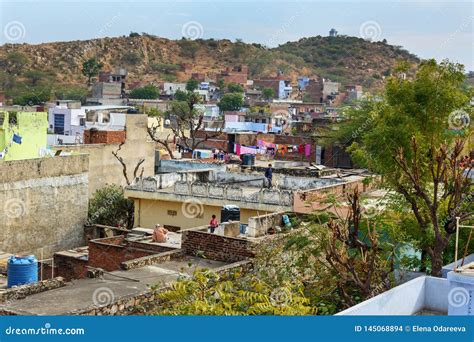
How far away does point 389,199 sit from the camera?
49.1 ft

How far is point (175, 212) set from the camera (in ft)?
71.5

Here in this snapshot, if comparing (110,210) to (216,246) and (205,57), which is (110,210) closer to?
(216,246)

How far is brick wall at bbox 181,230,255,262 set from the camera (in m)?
14.4

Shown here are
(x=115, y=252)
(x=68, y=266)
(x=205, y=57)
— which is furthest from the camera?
(x=205, y=57)

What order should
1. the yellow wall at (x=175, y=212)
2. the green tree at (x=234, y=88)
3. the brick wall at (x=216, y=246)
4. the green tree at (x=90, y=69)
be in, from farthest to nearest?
the green tree at (x=90, y=69), the green tree at (x=234, y=88), the yellow wall at (x=175, y=212), the brick wall at (x=216, y=246)

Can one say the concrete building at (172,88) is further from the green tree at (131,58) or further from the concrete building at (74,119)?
the concrete building at (74,119)

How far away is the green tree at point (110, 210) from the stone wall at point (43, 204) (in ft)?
2.10

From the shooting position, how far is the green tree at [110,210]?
24125 millimetres

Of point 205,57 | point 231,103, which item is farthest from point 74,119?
point 205,57

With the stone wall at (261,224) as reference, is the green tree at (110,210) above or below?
below

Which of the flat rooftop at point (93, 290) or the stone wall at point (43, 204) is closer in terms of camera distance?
the flat rooftop at point (93, 290)

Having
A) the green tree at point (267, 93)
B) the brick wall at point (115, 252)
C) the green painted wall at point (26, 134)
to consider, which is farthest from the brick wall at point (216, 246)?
the green tree at point (267, 93)

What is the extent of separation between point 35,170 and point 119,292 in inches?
399

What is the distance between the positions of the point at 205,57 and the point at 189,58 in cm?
362
